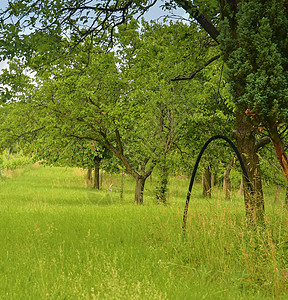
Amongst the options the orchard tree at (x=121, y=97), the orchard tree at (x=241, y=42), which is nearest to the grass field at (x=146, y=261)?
the orchard tree at (x=241, y=42)

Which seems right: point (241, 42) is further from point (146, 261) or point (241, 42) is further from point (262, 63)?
point (146, 261)

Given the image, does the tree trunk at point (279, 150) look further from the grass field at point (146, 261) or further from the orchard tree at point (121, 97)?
the orchard tree at point (121, 97)

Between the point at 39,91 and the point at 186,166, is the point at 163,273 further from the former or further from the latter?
the point at 39,91

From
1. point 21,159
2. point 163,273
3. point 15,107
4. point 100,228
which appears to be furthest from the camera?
point 21,159

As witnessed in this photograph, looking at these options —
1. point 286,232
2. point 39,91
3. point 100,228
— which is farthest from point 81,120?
point 286,232

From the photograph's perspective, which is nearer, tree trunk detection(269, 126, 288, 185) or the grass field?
the grass field

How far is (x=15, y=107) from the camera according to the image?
61.0 ft

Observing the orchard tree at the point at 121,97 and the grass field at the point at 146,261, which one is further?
the orchard tree at the point at 121,97

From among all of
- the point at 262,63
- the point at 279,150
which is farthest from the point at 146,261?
the point at 262,63

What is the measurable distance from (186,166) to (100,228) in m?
7.79

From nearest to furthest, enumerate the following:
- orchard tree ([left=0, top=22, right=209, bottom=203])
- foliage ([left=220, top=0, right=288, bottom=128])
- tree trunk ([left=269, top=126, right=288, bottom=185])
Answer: foliage ([left=220, top=0, right=288, bottom=128]) < tree trunk ([left=269, top=126, right=288, bottom=185]) < orchard tree ([left=0, top=22, right=209, bottom=203])

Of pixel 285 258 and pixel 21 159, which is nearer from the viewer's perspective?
pixel 285 258

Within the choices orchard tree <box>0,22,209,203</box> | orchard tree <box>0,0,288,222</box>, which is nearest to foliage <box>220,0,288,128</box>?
orchard tree <box>0,0,288,222</box>

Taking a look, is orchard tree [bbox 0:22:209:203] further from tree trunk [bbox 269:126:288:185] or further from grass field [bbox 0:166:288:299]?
tree trunk [bbox 269:126:288:185]
